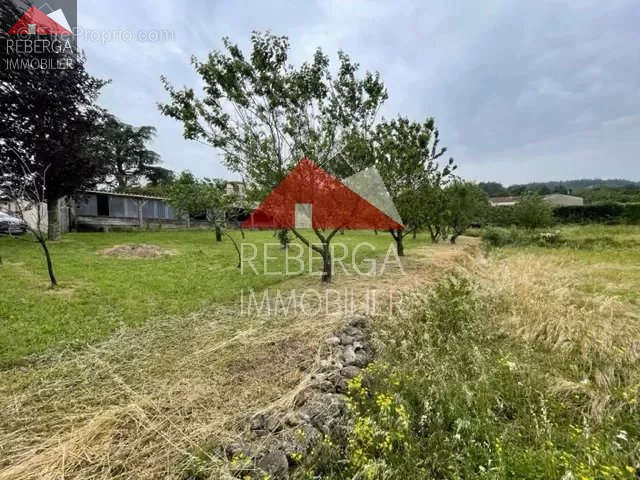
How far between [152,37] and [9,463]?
7596 mm

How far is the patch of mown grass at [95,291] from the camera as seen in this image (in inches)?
145

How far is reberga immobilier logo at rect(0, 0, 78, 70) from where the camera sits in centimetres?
1010

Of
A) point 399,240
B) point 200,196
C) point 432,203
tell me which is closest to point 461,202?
point 432,203

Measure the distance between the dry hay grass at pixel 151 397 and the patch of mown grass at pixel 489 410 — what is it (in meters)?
0.71

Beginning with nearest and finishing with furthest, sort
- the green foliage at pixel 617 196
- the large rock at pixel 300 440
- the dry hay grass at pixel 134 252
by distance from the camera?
1. the large rock at pixel 300 440
2. the dry hay grass at pixel 134 252
3. the green foliage at pixel 617 196

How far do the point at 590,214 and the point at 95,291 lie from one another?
3402 centimetres

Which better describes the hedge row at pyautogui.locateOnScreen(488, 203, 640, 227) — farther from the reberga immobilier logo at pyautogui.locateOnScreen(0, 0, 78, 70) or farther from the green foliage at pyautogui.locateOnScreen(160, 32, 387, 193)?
the reberga immobilier logo at pyautogui.locateOnScreen(0, 0, 78, 70)

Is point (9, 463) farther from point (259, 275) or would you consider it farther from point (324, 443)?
point (259, 275)

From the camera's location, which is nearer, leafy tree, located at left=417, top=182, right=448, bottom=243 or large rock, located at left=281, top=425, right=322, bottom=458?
large rock, located at left=281, top=425, right=322, bottom=458

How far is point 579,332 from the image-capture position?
329cm

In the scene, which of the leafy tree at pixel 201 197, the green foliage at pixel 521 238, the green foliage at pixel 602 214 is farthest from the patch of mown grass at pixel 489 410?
the green foliage at pixel 602 214
